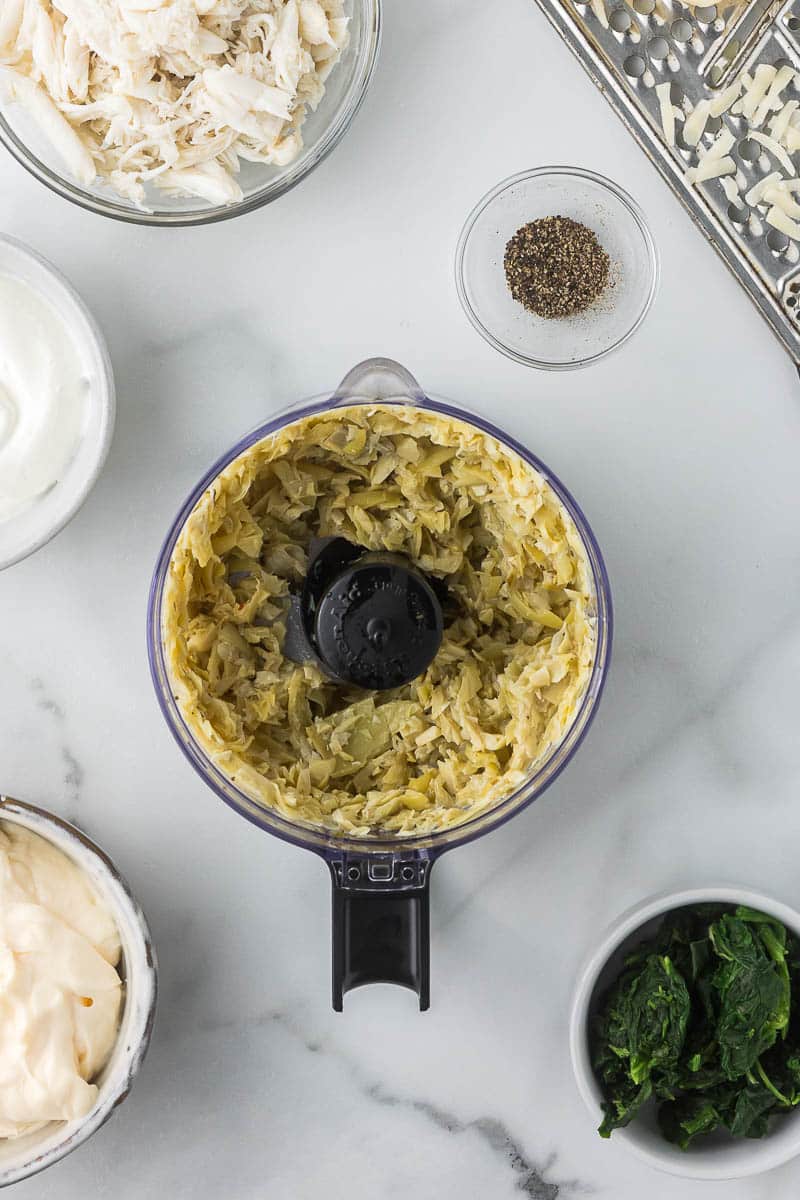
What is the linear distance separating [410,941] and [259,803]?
0.79ft

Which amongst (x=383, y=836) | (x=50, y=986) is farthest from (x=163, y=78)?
(x=50, y=986)

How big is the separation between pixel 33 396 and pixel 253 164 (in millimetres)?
411

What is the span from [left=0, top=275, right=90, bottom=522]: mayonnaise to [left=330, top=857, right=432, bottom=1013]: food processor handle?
24.4 inches

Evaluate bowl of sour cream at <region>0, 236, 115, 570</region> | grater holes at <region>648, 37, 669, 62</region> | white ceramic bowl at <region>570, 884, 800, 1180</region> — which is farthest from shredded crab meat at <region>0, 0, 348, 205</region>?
white ceramic bowl at <region>570, 884, 800, 1180</region>

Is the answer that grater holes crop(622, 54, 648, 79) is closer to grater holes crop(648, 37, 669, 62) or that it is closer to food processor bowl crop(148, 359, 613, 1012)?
grater holes crop(648, 37, 669, 62)

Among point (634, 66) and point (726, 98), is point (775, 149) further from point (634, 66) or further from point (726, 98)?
point (634, 66)

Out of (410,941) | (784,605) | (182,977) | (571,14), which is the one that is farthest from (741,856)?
(571,14)

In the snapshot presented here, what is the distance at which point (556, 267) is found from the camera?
153 cm

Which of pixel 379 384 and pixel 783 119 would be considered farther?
pixel 783 119

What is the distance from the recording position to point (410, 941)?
1310mm

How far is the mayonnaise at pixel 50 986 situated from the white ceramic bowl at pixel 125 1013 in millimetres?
19

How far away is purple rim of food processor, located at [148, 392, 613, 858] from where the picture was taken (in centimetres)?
133

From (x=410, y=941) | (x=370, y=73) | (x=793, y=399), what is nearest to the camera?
(x=410, y=941)

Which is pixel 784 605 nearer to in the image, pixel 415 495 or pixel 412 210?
pixel 415 495
